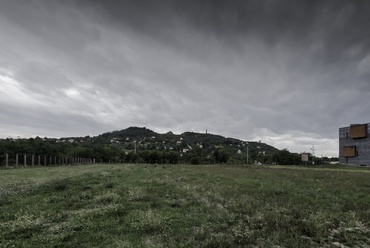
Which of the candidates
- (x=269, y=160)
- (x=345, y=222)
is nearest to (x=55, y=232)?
(x=345, y=222)

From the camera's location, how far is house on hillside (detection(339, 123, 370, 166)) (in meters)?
123

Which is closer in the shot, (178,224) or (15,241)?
(15,241)

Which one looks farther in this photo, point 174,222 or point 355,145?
point 355,145

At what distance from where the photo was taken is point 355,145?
129625 millimetres

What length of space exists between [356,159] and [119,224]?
144 metres

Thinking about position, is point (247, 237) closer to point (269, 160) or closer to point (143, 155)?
point (143, 155)

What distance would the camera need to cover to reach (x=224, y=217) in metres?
12.1

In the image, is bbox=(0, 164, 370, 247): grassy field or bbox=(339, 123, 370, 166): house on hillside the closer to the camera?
bbox=(0, 164, 370, 247): grassy field

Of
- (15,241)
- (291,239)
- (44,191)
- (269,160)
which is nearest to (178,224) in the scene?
(291,239)

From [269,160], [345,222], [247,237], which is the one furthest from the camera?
[269,160]

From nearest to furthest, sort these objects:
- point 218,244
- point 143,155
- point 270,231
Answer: point 218,244, point 270,231, point 143,155

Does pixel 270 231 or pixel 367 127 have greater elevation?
pixel 367 127

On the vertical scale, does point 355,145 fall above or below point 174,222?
above

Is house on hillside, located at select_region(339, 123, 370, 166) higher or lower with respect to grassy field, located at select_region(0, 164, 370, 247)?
higher
